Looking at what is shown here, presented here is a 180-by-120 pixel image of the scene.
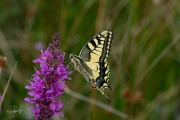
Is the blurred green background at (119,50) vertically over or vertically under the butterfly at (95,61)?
over

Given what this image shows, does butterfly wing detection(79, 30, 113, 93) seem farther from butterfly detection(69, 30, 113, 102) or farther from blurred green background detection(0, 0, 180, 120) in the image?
blurred green background detection(0, 0, 180, 120)

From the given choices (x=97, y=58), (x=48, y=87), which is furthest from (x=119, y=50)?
(x=48, y=87)

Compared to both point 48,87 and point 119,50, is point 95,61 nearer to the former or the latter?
point 48,87

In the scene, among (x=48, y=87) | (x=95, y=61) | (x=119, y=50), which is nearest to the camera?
(x=48, y=87)

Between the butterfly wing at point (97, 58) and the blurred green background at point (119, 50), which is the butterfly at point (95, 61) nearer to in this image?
the butterfly wing at point (97, 58)

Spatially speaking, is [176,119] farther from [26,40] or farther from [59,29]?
[26,40]

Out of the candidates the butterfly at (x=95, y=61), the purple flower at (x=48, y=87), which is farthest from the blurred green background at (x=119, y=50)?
the purple flower at (x=48, y=87)

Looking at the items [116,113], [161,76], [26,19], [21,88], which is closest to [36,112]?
[116,113]
